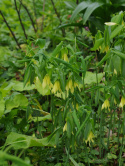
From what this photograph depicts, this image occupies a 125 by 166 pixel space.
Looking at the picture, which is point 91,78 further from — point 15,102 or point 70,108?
point 70,108

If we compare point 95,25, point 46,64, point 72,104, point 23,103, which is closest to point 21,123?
point 23,103

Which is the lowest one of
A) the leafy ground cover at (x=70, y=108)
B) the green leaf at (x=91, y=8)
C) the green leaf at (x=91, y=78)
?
the leafy ground cover at (x=70, y=108)

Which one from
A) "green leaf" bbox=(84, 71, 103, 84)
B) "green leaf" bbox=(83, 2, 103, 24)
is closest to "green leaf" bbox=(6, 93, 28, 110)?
"green leaf" bbox=(84, 71, 103, 84)

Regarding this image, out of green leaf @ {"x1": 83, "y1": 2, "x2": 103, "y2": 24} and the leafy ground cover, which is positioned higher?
green leaf @ {"x1": 83, "y1": 2, "x2": 103, "y2": 24}

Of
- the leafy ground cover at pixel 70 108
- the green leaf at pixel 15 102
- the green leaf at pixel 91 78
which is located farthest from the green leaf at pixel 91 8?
the green leaf at pixel 15 102

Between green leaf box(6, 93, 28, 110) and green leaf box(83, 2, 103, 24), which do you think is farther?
green leaf box(83, 2, 103, 24)

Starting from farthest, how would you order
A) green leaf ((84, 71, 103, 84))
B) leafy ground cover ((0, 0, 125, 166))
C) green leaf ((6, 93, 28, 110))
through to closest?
green leaf ((84, 71, 103, 84))
green leaf ((6, 93, 28, 110))
leafy ground cover ((0, 0, 125, 166))

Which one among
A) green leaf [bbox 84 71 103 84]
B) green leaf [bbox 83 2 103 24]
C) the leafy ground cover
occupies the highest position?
green leaf [bbox 83 2 103 24]

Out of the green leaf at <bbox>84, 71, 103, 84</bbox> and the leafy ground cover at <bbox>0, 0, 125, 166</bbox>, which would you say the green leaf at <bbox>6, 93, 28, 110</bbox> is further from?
the green leaf at <bbox>84, 71, 103, 84</bbox>

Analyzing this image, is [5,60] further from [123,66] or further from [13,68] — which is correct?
[123,66]

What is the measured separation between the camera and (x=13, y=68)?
285 cm

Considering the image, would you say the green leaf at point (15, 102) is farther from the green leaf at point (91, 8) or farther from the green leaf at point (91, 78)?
the green leaf at point (91, 8)

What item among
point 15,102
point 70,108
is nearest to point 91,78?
point 15,102

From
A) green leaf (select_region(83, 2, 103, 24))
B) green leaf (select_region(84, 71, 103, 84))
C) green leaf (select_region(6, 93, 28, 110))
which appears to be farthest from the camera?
green leaf (select_region(83, 2, 103, 24))
